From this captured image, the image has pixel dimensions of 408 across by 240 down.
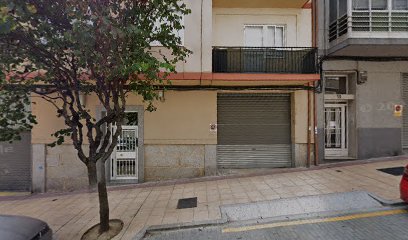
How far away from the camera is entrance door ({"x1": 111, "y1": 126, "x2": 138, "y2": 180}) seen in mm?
9422

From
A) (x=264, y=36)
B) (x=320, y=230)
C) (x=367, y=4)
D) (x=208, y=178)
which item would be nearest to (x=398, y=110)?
(x=367, y=4)

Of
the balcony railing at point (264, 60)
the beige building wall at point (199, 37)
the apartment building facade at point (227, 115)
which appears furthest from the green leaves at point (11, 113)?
the balcony railing at point (264, 60)

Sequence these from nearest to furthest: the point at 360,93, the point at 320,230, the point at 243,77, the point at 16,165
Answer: the point at 320,230 → the point at 243,77 → the point at 16,165 → the point at 360,93

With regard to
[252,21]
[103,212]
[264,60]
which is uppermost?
[252,21]

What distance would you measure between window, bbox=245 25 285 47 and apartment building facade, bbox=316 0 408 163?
158 centimetres

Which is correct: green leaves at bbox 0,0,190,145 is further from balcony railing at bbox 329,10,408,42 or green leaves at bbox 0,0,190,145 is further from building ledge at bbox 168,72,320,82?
balcony railing at bbox 329,10,408,42

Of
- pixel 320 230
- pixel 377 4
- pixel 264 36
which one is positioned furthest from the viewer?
pixel 264 36

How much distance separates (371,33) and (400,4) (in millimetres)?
2076

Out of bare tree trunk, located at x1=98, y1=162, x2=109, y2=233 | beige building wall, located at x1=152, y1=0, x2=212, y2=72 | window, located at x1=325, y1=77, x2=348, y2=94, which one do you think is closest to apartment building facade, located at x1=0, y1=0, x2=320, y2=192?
beige building wall, located at x1=152, y1=0, x2=212, y2=72

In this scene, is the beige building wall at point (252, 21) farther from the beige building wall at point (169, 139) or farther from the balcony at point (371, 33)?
the beige building wall at point (169, 139)

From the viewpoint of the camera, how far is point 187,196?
23.6ft

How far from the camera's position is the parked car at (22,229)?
3.34 metres

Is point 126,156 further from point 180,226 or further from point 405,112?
point 405,112

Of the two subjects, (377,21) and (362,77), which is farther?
(362,77)
